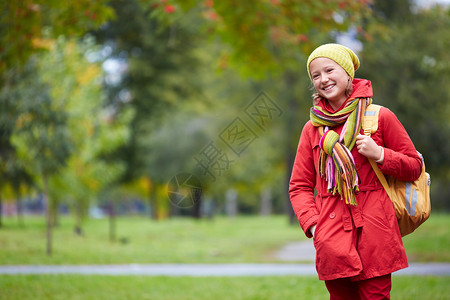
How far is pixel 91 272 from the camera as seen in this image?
361 inches

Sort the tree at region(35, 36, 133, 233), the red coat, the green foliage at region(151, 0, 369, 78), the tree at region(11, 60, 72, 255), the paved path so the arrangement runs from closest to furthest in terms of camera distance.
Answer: the red coat, the green foliage at region(151, 0, 369, 78), the paved path, the tree at region(11, 60, 72, 255), the tree at region(35, 36, 133, 233)

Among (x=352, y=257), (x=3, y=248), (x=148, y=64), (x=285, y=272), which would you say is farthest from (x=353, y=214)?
(x=148, y=64)

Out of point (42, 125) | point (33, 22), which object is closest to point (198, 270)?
point (42, 125)

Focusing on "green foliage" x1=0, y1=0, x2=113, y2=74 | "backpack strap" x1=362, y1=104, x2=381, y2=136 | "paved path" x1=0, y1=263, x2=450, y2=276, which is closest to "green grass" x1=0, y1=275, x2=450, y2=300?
"paved path" x1=0, y1=263, x2=450, y2=276

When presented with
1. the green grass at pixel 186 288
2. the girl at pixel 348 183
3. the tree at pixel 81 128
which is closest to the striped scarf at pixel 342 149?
the girl at pixel 348 183

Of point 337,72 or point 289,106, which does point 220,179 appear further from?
point 337,72

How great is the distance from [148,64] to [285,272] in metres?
19.5

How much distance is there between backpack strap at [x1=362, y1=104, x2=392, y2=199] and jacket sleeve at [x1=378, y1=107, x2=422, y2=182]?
4cm

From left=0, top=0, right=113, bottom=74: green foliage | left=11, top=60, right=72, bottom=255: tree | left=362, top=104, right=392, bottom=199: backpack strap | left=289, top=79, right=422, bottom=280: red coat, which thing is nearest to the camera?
left=289, top=79, right=422, bottom=280: red coat

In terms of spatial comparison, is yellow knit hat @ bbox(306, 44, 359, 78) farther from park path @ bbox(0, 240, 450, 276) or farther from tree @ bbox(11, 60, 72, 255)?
tree @ bbox(11, 60, 72, 255)

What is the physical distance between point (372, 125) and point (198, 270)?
7.14 m

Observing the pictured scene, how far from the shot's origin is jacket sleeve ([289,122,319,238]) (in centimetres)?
309

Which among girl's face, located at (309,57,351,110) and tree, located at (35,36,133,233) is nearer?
girl's face, located at (309,57,351,110)

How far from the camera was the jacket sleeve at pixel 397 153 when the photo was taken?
290 cm
